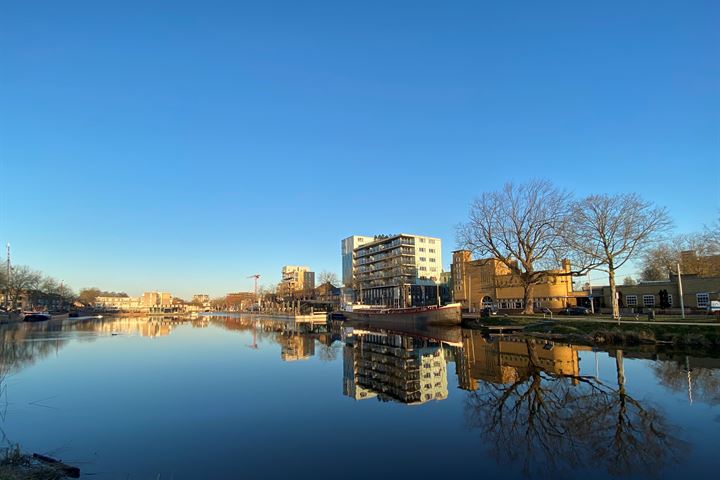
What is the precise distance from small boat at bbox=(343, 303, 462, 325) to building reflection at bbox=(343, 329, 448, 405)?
81.1 feet

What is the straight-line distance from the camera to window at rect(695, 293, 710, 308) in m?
50.6

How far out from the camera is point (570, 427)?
13.4 metres

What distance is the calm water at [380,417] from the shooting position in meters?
10.8

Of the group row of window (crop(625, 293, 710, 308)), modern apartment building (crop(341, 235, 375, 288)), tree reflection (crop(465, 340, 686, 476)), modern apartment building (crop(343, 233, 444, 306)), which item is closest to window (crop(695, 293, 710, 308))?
row of window (crop(625, 293, 710, 308))

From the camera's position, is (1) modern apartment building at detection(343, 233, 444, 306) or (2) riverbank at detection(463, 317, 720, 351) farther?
(1) modern apartment building at detection(343, 233, 444, 306)

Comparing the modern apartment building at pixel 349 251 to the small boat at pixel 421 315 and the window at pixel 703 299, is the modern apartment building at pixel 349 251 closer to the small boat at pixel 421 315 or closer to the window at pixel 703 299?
the small boat at pixel 421 315

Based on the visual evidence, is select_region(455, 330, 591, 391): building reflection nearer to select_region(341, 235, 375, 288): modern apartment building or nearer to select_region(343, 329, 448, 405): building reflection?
select_region(343, 329, 448, 405): building reflection

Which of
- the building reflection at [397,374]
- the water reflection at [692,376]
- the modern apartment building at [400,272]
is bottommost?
the building reflection at [397,374]

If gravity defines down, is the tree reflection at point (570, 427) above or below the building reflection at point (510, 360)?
above

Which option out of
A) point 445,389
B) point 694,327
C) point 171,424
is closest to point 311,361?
point 445,389

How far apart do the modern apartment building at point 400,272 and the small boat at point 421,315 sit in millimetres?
19075

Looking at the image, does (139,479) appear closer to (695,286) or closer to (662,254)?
(695,286)

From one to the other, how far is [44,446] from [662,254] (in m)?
89.8

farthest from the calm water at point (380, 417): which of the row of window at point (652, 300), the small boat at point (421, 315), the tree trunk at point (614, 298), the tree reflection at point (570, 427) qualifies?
the small boat at point (421, 315)
